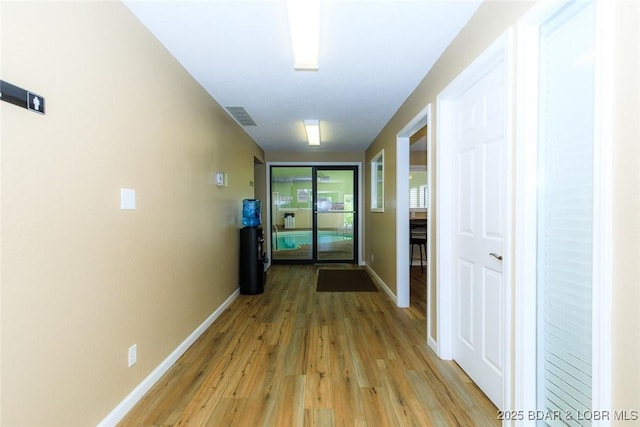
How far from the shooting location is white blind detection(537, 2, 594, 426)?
1155 mm

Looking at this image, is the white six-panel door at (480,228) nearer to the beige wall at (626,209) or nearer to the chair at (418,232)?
the beige wall at (626,209)

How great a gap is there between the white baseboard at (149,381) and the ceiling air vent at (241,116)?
2358 mm

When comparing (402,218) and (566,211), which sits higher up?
(566,211)

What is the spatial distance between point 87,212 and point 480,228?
2.26 metres

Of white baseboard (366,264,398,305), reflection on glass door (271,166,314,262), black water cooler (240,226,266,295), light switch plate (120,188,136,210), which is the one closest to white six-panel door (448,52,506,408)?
white baseboard (366,264,398,305)

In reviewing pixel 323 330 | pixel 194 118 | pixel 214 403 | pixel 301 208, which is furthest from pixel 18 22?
pixel 301 208

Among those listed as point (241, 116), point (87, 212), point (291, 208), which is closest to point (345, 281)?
point (291, 208)

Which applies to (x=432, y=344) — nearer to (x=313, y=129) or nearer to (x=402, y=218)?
(x=402, y=218)

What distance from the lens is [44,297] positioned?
1.20 m

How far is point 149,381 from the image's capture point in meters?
1.91

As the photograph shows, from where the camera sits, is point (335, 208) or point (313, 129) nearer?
point (313, 129)

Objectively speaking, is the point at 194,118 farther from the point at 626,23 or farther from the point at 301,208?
the point at 301,208

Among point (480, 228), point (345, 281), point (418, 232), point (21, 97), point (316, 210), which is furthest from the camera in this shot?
point (316, 210)

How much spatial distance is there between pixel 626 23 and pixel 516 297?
45.6 inches
